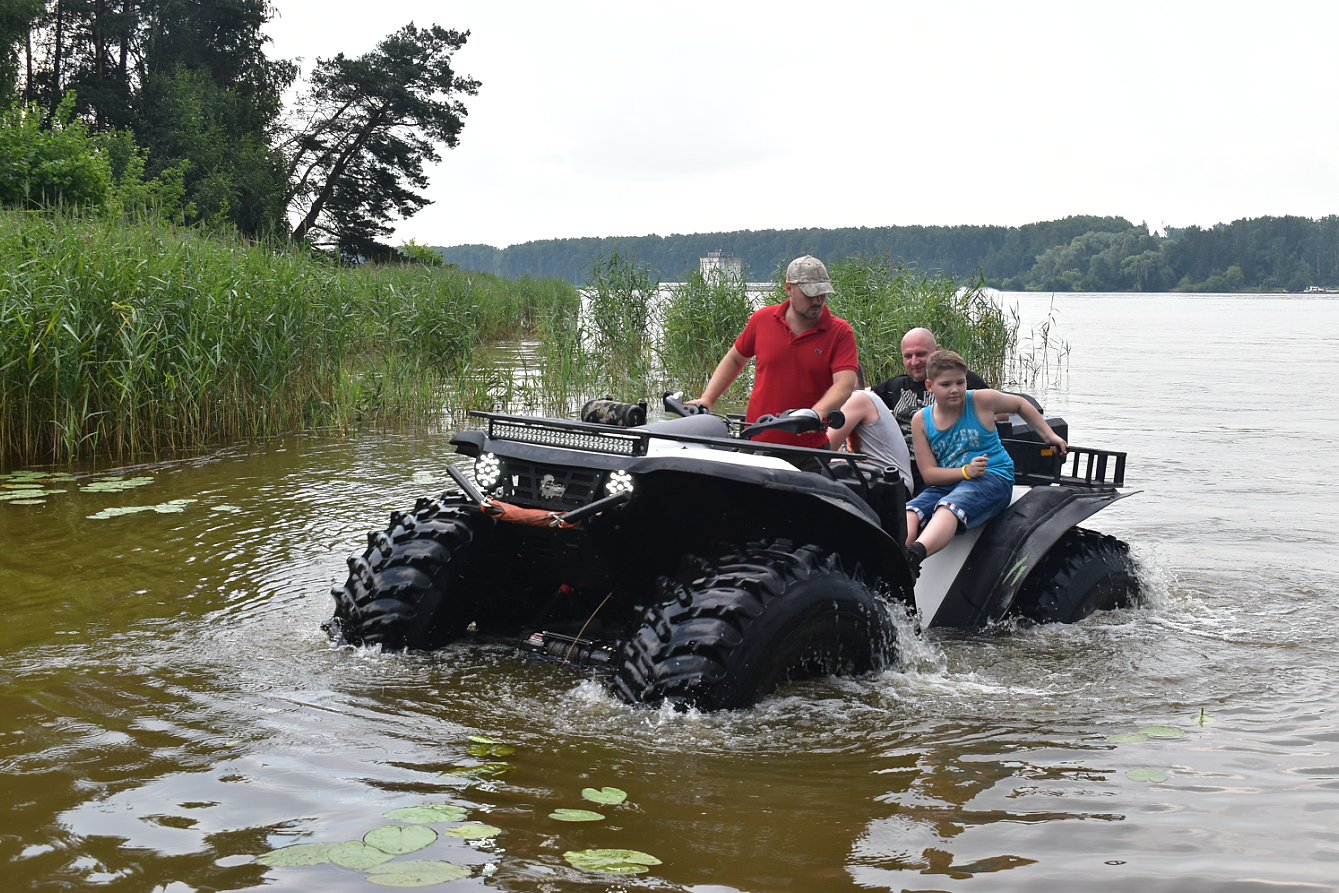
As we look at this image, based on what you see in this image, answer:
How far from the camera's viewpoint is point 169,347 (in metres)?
8.51

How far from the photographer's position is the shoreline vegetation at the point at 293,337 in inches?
318

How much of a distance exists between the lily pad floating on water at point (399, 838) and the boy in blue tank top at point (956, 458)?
2.63 meters

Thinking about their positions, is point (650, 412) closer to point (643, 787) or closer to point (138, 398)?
point (138, 398)

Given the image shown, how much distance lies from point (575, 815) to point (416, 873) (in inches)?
19.0

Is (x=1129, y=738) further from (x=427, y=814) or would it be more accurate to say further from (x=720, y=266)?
(x=720, y=266)

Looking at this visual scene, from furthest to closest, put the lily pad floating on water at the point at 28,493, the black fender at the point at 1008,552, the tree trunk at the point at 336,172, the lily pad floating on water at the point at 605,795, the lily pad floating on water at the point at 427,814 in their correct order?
the tree trunk at the point at 336,172 < the lily pad floating on water at the point at 28,493 < the black fender at the point at 1008,552 < the lily pad floating on water at the point at 605,795 < the lily pad floating on water at the point at 427,814

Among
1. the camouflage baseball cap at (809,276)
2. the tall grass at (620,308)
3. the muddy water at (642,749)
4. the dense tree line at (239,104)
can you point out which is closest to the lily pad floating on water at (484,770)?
the muddy water at (642,749)

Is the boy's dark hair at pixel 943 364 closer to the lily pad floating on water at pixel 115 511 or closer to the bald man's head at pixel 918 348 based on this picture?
the bald man's head at pixel 918 348

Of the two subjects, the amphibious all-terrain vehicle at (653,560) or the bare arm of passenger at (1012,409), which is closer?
the amphibious all-terrain vehicle at (653,560)

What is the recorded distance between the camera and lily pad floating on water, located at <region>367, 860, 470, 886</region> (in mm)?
2566

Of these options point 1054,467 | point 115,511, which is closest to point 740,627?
point 1054,467

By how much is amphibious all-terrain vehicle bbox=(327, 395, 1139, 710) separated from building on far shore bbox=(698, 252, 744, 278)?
9.54 m

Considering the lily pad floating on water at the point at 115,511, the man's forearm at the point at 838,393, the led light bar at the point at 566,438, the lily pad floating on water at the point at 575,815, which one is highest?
the man's forearm at the point at 838,393

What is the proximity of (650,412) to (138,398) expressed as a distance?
580 cm
